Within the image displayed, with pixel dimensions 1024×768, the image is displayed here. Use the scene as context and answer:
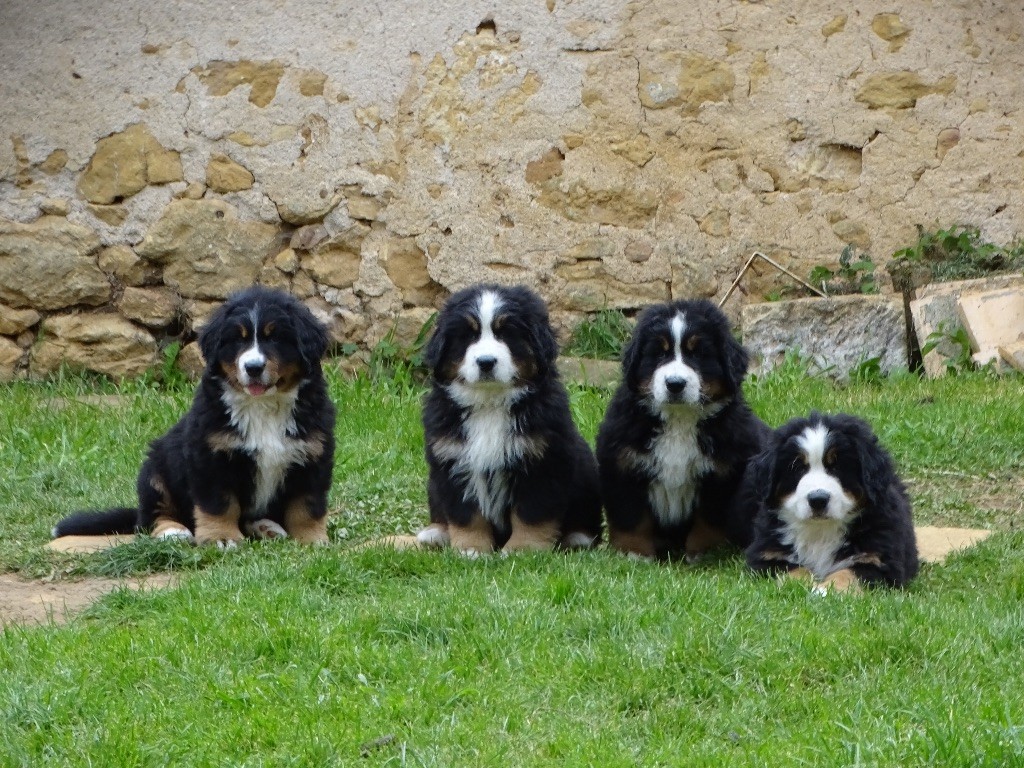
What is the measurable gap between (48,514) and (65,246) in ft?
10.4

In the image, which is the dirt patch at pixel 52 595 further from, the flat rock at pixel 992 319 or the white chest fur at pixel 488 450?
the flat rock at pixel 992 319

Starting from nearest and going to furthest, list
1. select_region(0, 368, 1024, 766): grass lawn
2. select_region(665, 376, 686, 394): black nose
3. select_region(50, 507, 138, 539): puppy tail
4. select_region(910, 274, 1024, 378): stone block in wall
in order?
select_region(0, 368, 1024, 766): grass lawn, select_region(665, 376, 686, 394): black nose, select_region(50, 507, 138, 539): puppy tail, select_region(910, 274, 1024, 378): stone block in wall

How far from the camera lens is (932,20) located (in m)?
9.44

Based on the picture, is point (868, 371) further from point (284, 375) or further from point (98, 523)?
point (98, 523)

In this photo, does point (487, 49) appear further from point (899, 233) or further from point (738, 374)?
point (738, 374)

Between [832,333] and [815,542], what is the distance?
163 inches

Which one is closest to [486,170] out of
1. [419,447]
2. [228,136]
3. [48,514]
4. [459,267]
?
[459,267]

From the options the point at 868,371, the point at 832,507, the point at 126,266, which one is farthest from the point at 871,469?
the point at 126,266

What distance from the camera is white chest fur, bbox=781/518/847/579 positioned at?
17.0 ft

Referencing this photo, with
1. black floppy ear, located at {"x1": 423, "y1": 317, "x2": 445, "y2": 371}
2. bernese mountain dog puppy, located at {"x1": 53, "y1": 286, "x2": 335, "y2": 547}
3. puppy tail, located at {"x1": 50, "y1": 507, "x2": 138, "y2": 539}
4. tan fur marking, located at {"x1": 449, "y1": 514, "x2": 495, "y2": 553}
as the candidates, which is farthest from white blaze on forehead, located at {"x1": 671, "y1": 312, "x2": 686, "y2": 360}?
puppy tail, located at {"x1": 50, "y1": 507, "x2": 138, "y2": 539}

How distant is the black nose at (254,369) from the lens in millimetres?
5855

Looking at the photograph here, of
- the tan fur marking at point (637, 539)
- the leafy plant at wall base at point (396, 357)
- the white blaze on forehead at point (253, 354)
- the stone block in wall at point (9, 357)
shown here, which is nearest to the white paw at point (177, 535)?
the white blaze on forehead at point (253, 354)

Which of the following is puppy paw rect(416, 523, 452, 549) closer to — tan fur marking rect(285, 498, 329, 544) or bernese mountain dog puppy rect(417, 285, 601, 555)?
bernese mountain dog puppy rect(417, 285, 601, 555)

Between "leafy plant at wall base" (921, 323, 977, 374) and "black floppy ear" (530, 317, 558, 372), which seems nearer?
"black floppy ear" (530, 317, 558, 372)
